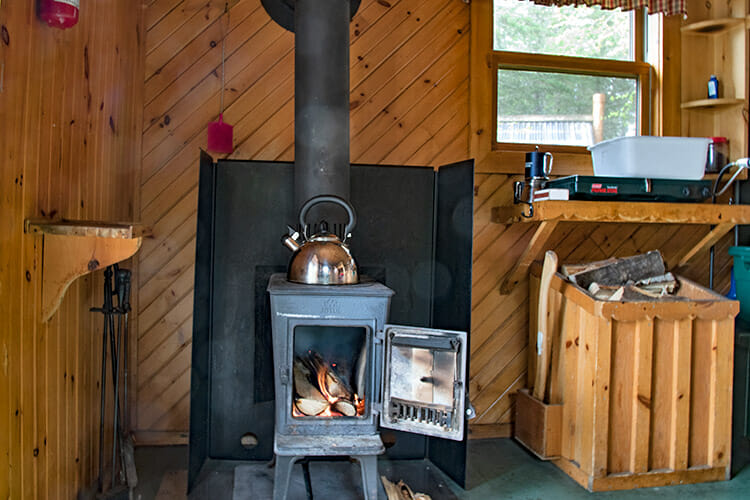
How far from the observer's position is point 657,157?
264cm

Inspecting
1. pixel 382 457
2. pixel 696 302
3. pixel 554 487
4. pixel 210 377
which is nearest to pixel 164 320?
pixel 210 377

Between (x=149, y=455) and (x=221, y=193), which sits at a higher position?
(x=221, y=193)

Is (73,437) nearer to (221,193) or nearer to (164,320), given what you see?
(164,320)

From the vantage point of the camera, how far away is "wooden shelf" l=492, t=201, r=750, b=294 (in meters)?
2.55

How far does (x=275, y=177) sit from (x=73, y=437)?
124 cm

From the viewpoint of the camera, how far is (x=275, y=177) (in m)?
2.58

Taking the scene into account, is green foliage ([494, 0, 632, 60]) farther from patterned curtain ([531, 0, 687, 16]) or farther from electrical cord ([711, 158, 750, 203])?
electrical cord ([711, 158, 750, 203])

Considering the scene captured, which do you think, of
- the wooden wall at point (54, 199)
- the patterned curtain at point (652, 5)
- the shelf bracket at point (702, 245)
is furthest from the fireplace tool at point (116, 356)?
the shelf bracket at point (702, 245)

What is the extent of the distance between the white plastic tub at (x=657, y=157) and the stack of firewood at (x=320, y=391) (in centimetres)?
152

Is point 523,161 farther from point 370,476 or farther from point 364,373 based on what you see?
point 370,476

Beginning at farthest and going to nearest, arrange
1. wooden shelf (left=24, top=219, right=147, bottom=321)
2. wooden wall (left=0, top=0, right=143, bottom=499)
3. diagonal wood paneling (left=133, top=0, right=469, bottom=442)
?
diagonal wood paneling (left=133, top=0, right=469, bottom=442)
wooden shelf (left=24, top=219, right=147, bottom=321)
wooden wall (left=0, top=0, right=143, bottom=499)

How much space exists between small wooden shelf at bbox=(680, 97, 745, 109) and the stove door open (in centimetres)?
198

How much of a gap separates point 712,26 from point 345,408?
265 centimetres

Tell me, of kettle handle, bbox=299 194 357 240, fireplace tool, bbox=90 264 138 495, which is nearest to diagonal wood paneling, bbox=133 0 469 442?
fireplace tool, bbox=90 264 138 495
